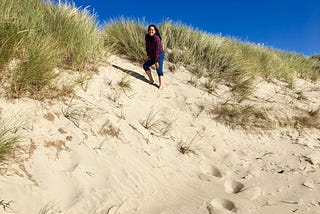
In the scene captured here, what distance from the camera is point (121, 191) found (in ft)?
12.6

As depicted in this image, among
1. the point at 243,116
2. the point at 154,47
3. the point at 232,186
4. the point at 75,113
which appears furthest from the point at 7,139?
the point at 243,116

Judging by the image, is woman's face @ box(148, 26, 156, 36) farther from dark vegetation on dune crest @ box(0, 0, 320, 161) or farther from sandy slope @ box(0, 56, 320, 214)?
sandy slope @ box(0, 56, 320, 214)

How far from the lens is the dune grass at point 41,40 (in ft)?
14.3

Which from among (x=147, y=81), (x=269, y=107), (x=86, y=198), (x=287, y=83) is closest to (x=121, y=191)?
(x=86, y=198)

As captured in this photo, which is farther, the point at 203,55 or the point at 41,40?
the point at 203,55

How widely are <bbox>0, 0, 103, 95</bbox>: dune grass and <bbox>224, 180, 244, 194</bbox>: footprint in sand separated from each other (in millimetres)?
2696

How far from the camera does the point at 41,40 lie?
16.2 feet

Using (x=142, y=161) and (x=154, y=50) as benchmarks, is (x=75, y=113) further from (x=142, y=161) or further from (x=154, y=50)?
(x=154, y=50)

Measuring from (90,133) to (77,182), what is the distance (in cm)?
92

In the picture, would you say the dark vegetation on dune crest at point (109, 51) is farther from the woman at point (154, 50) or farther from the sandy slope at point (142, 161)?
the woman at point (154, 50)

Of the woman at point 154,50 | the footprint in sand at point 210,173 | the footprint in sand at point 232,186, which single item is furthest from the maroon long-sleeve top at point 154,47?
the footprint in sand at point 232,186

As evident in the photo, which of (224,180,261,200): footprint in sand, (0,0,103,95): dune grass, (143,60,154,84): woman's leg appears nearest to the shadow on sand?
(143,60,154,84): woman's leg

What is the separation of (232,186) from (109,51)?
3.82 metres

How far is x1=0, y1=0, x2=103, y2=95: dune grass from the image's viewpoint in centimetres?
436
